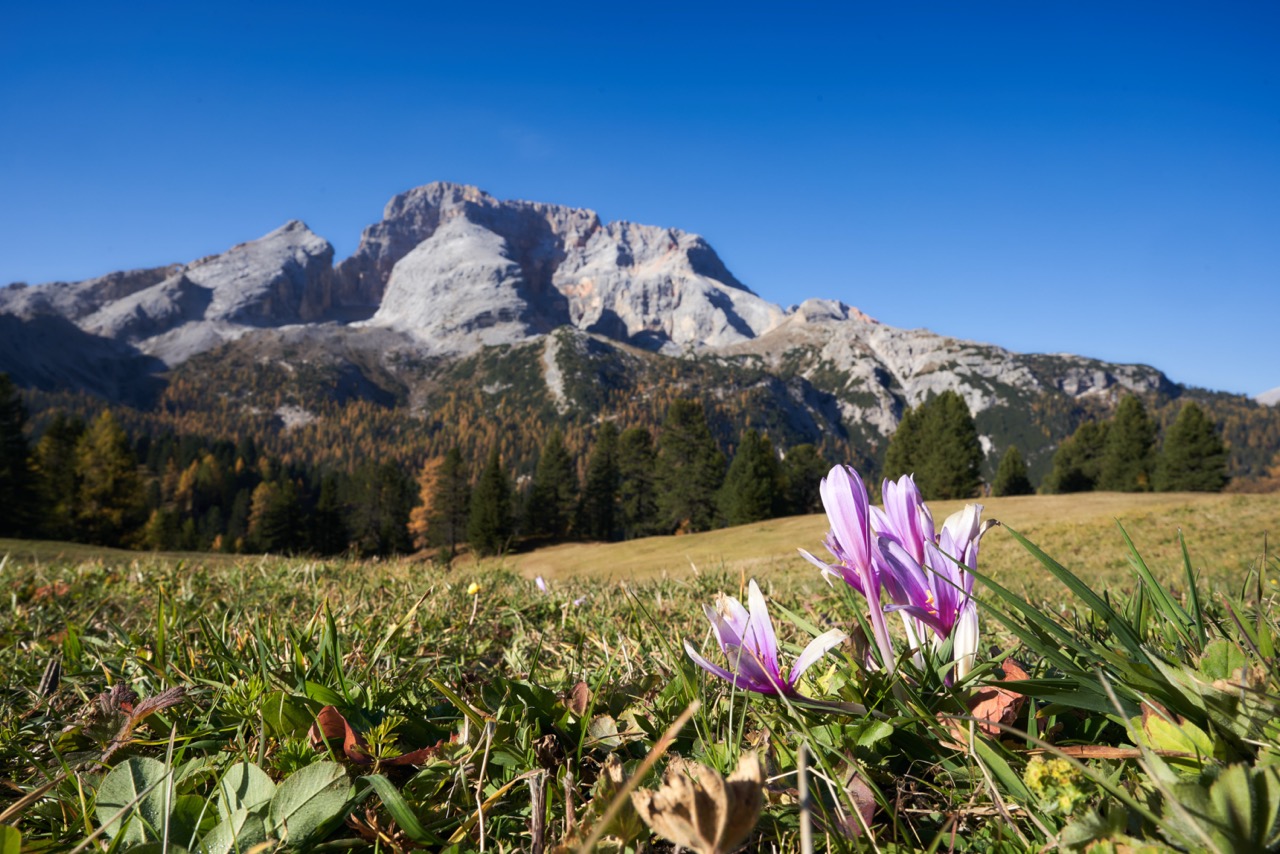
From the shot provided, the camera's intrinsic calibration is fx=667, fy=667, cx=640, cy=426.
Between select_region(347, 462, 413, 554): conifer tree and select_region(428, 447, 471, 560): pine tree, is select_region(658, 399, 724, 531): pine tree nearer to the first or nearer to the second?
select_region(428, 447, 471, 560): pine tree

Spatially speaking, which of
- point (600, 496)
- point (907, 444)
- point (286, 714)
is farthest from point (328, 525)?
point (286, 714)

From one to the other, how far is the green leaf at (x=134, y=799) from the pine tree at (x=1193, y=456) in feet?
199

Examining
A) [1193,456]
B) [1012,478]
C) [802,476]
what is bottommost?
[1012,478]

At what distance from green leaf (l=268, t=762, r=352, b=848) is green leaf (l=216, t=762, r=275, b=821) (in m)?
0.04

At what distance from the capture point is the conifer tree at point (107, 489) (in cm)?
4700

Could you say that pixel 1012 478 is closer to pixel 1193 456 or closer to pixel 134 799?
pixel 1193 456

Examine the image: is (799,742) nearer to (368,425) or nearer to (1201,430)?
(1201,430)

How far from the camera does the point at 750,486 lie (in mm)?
49438

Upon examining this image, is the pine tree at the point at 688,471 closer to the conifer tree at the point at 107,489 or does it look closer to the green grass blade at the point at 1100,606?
the conifer tree at the point at 107,489

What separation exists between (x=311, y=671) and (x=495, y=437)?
581ft

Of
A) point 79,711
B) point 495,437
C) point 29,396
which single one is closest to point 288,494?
point 79,711

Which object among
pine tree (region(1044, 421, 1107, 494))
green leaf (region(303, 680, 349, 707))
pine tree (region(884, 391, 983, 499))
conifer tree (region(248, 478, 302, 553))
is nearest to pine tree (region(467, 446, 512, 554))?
conifer tree (region(248, 478, 302, 553))

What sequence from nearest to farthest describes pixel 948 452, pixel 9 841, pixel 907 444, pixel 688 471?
pixel 9 841 → pixel 948 452 → pixel 907 444 → pixel 688 471

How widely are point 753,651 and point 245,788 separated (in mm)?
787
